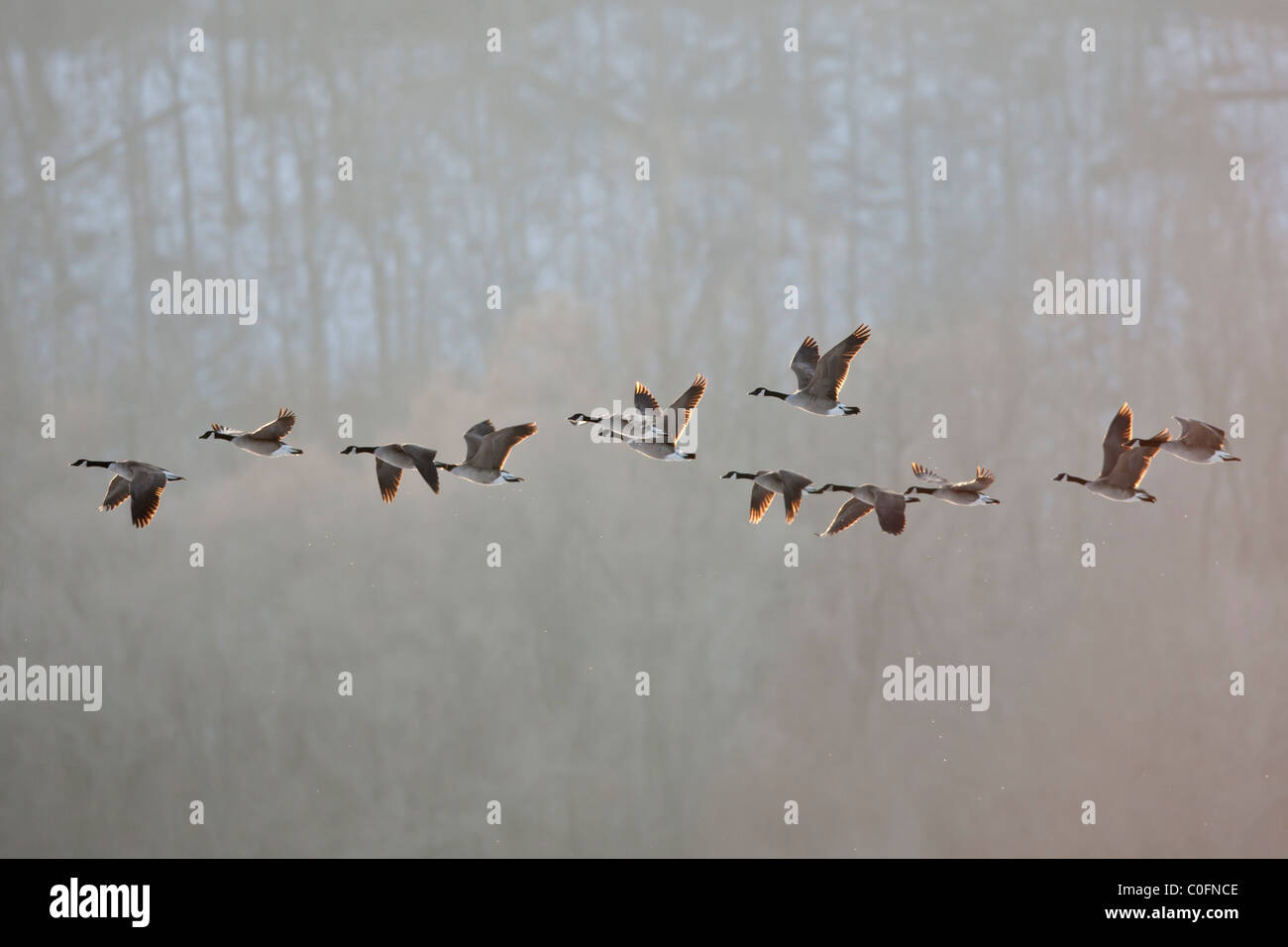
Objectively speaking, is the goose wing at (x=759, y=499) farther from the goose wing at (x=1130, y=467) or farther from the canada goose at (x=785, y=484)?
the goose wing at (x=1130, y=467)

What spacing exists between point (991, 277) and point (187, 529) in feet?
15.7

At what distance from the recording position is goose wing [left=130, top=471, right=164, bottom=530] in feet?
15.7

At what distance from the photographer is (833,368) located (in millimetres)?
4762

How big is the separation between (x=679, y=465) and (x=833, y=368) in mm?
2577

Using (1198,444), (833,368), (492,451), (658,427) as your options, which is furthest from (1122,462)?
(492,451)

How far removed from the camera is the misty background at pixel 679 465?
7.18 meters

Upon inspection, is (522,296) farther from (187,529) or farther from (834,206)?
(187,529)

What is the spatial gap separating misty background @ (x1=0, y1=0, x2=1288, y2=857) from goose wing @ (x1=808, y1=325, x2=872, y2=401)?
2.44 m

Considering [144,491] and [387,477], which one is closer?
[144,491]

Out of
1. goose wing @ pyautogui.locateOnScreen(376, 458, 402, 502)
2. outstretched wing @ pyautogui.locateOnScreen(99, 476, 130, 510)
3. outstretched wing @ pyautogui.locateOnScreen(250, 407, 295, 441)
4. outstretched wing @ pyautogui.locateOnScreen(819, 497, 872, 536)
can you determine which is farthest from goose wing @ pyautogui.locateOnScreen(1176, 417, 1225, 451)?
outstretched wing @ pyautogui.locateOnScreen(99, 476, 130, 510)

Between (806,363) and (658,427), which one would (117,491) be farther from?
(806,363)

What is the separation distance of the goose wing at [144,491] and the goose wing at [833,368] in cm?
248

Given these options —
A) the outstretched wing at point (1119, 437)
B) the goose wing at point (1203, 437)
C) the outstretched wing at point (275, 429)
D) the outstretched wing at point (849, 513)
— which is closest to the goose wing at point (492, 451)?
the outstretched wing at point (275, 429)

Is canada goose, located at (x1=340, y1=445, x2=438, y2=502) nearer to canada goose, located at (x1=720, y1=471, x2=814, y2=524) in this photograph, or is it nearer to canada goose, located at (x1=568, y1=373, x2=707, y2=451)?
canada goose, located at (x1=568, y1=373, x2=707, y2=451)
